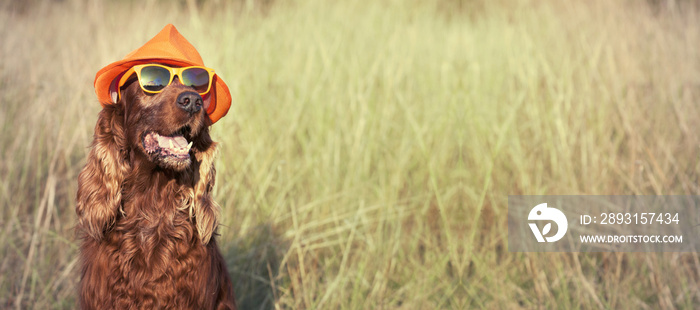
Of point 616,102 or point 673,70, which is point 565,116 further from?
point 673,70

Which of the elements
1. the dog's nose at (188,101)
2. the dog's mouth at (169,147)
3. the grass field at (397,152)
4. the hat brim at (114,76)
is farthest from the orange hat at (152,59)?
the grass field at (397,152)

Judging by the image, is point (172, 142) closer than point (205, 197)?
Yes

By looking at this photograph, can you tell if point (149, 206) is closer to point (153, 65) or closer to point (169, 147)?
point (169, 147)

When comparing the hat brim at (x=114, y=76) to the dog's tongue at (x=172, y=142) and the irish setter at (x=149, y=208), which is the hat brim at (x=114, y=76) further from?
the dog's tongue at (x=172, y=142)

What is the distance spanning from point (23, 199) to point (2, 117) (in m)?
0.82

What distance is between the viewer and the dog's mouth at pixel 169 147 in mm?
2252

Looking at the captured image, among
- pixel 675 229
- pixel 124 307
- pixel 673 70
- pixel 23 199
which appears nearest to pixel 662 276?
pixel 675 229

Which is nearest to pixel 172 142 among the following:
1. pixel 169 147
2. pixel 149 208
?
pixel 169 147

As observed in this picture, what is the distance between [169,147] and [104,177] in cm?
31

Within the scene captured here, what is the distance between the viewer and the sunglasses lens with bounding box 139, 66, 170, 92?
7.57 feet

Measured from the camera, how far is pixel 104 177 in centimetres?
237

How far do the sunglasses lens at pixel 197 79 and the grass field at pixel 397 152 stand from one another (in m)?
→ 1.23

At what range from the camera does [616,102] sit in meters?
4.29

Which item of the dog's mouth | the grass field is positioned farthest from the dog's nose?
the grass field
